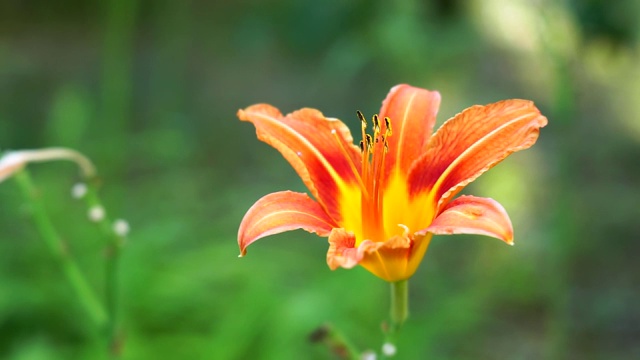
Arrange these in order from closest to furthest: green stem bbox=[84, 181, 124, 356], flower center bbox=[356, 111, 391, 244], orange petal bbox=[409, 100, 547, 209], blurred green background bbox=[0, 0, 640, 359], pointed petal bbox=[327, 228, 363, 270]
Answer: pointed petal bbox=[327, 228, 363, 270], orange petal bbox=[409, 100, 547, 209], flower center bbox=[356, 111, 391, 244], green stem bbox=[84, 181, 124, 356], blurred green background bbox=[0, 0, 640, 359]

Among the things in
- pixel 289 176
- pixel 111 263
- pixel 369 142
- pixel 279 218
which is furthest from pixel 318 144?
pixel 289 176

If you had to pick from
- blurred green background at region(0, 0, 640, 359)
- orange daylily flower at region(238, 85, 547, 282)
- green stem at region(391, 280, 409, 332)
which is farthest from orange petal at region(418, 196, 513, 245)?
A: blurred green background at region(0, 0, 640, 359)

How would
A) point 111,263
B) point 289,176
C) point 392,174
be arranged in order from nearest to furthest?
point 392,174 < point 111,263 < point 289,176

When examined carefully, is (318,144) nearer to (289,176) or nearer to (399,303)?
(399,303)

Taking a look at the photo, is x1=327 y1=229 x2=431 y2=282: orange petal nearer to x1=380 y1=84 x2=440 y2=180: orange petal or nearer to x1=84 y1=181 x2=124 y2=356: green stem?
x1=380 y1=84 x2=440 y2=180: orange petal

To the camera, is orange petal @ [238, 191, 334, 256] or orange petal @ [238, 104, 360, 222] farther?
orange petal @ [238, 104, 360, 222]

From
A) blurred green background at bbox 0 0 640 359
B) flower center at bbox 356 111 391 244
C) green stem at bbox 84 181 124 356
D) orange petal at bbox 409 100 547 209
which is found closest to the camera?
orange petal at bbox 409 100 547 209

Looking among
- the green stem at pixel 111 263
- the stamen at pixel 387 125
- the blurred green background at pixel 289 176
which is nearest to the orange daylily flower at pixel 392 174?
the stamen at pixel 387 125

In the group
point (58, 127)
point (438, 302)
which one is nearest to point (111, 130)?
point (58, 127)
